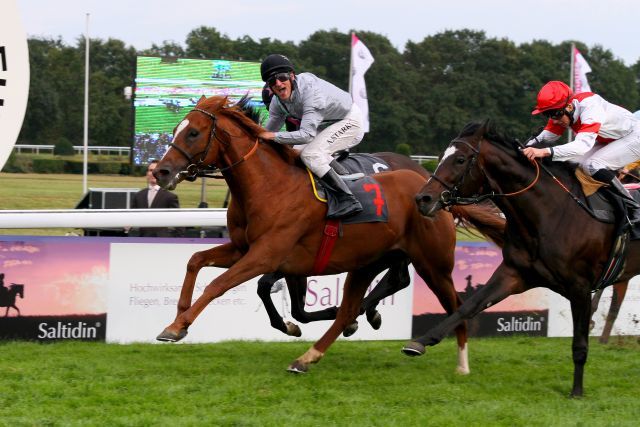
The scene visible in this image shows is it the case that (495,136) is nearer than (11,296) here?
Yes

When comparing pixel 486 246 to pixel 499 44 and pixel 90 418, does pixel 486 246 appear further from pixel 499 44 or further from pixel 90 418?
pixel 499 44

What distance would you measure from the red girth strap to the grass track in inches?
30.5

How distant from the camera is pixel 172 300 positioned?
26.6 ft

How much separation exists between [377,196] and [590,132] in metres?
1.52

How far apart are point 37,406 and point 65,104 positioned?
40.5 meters

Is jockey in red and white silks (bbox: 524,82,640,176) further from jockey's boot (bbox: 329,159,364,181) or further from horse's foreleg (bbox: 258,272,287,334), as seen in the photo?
horse's foreleg (bbox: 258,272,287,334)

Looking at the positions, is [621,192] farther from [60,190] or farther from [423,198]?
[60,190]

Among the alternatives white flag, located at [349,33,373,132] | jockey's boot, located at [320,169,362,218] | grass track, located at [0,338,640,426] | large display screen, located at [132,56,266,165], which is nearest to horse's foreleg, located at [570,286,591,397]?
grass track, located at [0,338,640,426]

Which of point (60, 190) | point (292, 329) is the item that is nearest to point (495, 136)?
point (292, 329)

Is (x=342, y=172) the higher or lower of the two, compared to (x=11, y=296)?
higher

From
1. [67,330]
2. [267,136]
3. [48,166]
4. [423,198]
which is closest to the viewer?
[423,198]

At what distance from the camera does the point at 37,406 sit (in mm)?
5184

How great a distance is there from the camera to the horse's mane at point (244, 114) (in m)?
6.24

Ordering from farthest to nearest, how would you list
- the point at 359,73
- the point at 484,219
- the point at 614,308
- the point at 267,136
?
the point at 359,73 < the point at 614,308 < the point at 484,219 < the point at 267,136
